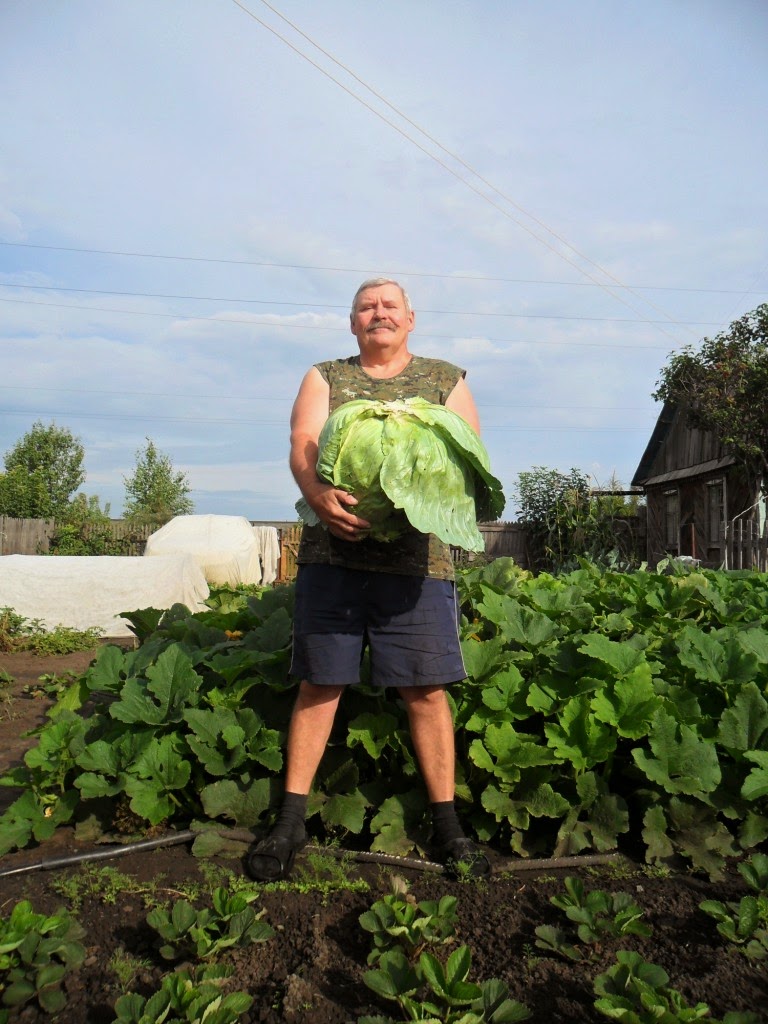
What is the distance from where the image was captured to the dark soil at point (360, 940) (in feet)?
6.29

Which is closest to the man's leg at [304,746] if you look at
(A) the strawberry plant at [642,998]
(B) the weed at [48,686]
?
(A) the strawberry plant at [642,998]

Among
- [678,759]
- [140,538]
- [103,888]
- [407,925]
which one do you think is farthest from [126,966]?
[140,538]

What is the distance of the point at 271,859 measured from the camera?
103 inches

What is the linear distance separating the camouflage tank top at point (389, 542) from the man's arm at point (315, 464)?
5 centimetres

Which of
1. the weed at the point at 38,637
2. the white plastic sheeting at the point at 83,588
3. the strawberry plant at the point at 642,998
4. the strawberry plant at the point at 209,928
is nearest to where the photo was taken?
the strawberry plant at the point at 642,998

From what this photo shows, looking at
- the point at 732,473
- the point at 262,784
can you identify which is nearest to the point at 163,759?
the point at 262,784

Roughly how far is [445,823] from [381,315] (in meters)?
1.84

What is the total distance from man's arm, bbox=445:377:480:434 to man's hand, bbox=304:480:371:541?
0.63m

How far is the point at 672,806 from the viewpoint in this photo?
9.12ft

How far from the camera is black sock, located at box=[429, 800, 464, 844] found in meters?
2.76

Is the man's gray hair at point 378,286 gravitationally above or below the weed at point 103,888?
above

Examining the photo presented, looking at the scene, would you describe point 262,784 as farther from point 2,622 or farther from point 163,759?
point 2,622

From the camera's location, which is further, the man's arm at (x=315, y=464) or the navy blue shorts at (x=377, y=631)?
the navy blue shorts at (x=377, y=631)

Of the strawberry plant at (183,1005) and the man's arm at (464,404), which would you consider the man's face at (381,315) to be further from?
the strawberry plant at (183,1005)
